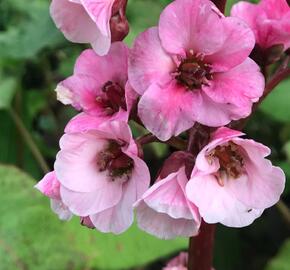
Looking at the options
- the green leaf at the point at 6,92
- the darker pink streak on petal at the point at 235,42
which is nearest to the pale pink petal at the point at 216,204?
the darker pink streak on petal at the point at 235,42

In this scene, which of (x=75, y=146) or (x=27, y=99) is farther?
(x=27, y=99)

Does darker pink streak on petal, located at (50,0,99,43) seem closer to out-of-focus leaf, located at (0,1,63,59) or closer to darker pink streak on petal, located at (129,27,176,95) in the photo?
darker pink streak on petal, located at (129,27,176,95)

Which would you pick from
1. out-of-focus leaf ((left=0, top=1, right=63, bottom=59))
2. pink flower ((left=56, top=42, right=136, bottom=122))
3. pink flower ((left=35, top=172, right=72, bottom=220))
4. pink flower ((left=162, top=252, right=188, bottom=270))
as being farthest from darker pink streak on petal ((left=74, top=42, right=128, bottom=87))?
out-of-focus leaf ((left=0, top=1, right=63, bottom=59))

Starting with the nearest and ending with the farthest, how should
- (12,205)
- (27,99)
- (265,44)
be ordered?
(265,44) < (12,205) < (27,99)

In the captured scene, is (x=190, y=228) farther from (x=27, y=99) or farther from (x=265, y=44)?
(x=27, y=99)

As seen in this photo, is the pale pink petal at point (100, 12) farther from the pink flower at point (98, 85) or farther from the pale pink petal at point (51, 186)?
the pale pink petal at point (51, 186)

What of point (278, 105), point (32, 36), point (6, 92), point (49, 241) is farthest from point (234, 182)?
point (32, 36)

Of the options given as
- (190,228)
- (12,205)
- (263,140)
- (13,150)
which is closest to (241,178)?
(190,228)
